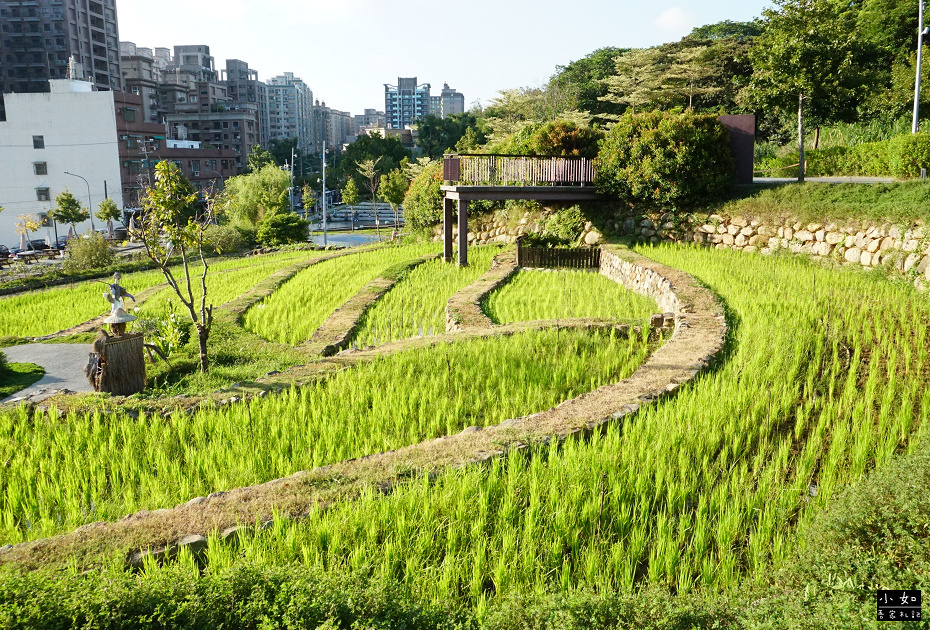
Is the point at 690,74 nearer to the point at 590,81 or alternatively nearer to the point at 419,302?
the point at 590,81

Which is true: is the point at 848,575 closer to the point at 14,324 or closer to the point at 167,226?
the point at 167,226

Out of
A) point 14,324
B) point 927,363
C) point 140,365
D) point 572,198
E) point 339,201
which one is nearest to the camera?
point 927,363

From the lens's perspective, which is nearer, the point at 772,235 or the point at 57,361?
the point at 57,361

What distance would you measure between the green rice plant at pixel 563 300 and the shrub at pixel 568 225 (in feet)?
13.3

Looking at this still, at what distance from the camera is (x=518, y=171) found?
20.5 meters

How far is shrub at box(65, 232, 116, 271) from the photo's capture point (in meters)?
27.0

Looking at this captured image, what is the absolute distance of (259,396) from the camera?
307 inches

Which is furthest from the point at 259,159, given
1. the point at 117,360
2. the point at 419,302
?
the point at 117,360

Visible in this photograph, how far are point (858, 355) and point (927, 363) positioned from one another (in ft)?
2.22

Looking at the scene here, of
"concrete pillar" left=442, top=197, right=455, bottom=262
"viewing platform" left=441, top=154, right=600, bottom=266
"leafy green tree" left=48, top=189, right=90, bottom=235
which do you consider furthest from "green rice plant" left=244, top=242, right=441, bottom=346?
"leafy green tree" left=48, top=189, right=90, bottom=235

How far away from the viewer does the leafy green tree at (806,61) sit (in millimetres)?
17578

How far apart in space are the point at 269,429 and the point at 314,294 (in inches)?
386

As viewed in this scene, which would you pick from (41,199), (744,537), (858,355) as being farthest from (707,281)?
(41,199)

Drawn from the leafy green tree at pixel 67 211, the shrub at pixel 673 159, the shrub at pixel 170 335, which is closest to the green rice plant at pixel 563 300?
the shrub at pixel 673 159
